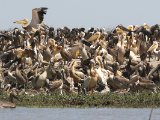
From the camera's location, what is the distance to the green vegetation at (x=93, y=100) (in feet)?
75.8

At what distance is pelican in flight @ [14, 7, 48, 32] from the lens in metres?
30.8

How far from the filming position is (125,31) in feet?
123

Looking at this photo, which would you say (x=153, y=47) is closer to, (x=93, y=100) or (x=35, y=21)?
(x=35, y=21)

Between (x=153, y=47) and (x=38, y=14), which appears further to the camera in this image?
(x=38, y=14)

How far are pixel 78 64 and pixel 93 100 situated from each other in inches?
202
